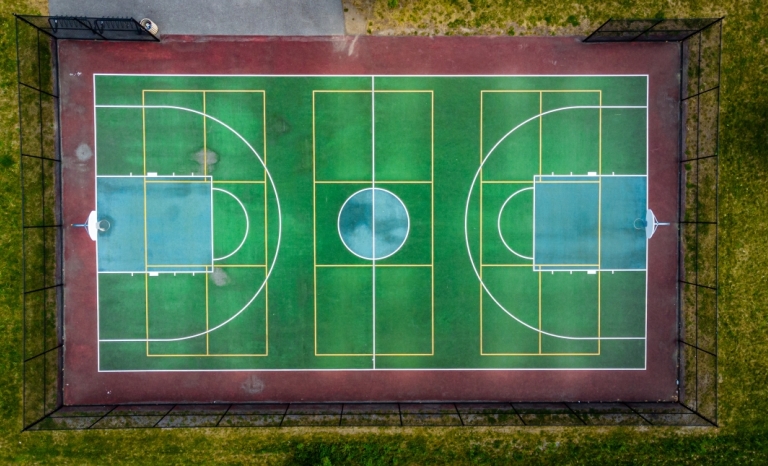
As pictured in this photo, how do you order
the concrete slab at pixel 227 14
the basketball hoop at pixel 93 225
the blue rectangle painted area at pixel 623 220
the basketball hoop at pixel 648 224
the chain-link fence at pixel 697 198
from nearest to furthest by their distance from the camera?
the basketball hoop at pixel 93 225 → the basketball hoop at pixel 648 224 → the concrete slab at pixel 227 14 → the chain-link fence at pixel 697 198 → the blue rectangle painted area at pixel 623 220

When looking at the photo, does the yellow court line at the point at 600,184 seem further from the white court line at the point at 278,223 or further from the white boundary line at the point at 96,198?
the white boundary line at the point at 96,198

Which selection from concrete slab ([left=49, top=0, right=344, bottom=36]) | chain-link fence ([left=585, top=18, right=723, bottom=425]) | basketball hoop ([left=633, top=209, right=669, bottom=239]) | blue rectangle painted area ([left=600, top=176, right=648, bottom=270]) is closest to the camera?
basketball hoop ([left=633, top=209, right=669, bottom=239])

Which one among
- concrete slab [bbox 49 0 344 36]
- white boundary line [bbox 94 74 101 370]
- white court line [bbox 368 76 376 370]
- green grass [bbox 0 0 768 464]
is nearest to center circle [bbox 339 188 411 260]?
Result: white court line [bbox 368 76 376 370]

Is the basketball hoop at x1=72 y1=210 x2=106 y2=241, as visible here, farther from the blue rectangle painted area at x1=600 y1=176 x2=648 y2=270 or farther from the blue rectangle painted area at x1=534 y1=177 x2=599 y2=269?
the blue rectangle painted area at x1=600 y1=176 x2=648 y2=270

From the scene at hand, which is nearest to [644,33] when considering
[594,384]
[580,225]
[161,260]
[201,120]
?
[580,225]

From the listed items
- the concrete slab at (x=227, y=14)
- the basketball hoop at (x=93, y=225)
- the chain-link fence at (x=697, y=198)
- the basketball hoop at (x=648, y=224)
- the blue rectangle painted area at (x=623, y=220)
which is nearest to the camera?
the basketball hoop at (x=93, y=225)

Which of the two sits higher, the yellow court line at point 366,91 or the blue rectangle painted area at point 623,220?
the yellow court line at point 366,91

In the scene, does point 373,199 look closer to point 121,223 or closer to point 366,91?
point 366,91

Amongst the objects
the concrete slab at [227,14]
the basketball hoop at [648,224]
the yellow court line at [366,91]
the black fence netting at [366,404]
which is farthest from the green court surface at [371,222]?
the concrete slab at [227,14]
